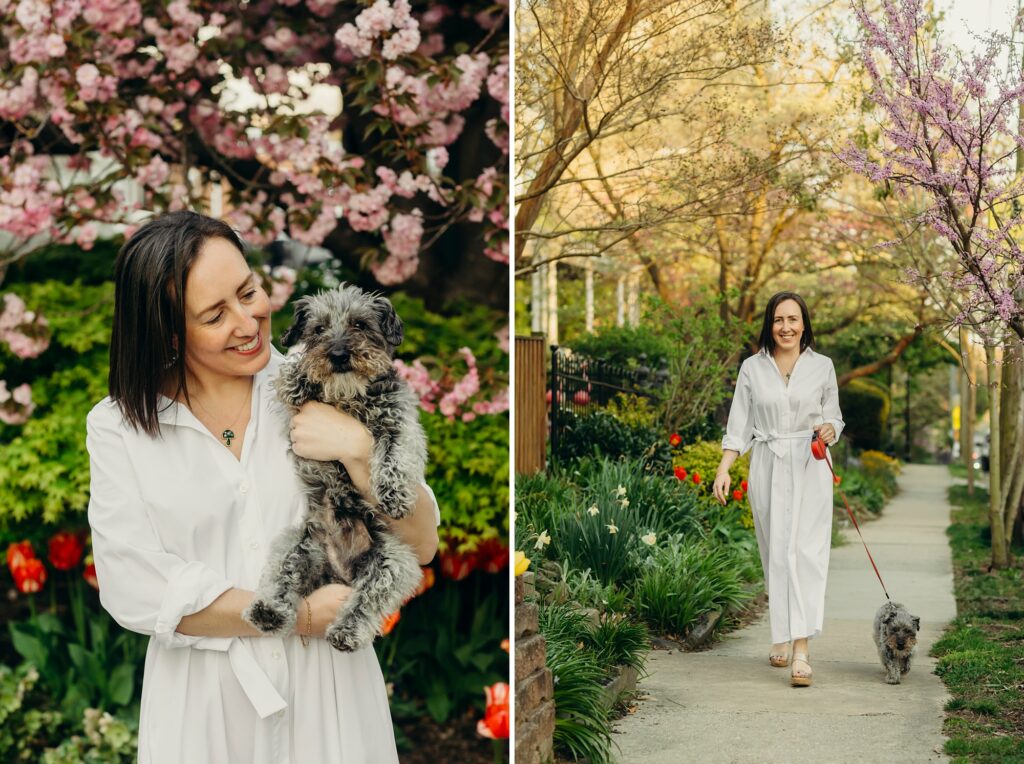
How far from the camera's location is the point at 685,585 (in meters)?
3.49

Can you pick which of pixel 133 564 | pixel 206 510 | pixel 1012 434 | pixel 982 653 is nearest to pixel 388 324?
pixel 206 510

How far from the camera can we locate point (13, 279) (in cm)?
538

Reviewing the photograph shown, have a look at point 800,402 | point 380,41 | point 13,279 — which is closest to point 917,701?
point 800,402

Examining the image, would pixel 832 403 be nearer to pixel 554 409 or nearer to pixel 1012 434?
pixel 1012 434

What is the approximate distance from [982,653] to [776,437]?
0.84m

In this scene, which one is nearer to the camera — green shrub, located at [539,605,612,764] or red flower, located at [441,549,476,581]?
green shrub, located at [539,605,612,764]

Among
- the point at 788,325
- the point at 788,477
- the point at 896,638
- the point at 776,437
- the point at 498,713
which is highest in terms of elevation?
the point at 788,325

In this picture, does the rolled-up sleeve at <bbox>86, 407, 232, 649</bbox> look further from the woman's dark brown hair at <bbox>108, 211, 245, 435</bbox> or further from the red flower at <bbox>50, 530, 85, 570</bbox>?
the red flower at <bbox>50, 530, 85, 570</bbox>

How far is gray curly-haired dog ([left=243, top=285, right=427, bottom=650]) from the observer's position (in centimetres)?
210

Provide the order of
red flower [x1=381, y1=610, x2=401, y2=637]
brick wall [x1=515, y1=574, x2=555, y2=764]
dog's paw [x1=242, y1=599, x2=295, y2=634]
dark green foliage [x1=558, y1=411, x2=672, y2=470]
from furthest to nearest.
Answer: dark green foliage [x1=558, y1=411, x2=672, y2=470] < brick wall [x1=515, y1=574, x2=555, y2=764] < red flower [x1=381, y1=610, x2=401, y2=637] < dog's paw [x1=242, y1=599, x2=295, y2=634]

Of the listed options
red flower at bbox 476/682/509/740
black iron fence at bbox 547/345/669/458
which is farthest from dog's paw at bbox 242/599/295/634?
red flower at bbox 476/682/509/740

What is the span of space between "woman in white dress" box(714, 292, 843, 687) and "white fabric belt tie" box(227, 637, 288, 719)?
163 centimetres

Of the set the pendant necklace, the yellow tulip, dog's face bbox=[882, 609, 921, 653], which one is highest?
the pendant necklace

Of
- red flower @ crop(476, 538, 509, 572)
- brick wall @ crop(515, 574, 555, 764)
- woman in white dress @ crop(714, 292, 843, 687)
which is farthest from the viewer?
red flower @ crop(476, 538, 509, 572)
